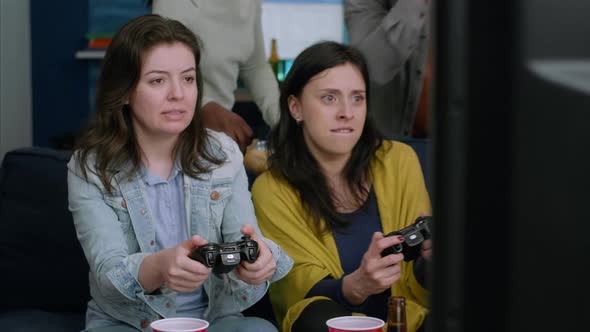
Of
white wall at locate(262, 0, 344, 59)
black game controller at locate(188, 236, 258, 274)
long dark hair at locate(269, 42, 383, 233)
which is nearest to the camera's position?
black game controller at locate(188, 236, 258, 274)

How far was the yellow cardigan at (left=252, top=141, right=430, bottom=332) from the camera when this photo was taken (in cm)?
194

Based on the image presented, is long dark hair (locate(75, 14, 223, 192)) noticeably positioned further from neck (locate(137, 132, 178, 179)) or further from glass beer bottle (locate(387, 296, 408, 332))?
glass beer bottle (locate(387, 296, 408, 332))

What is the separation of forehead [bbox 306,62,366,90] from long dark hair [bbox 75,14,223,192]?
1.09ft

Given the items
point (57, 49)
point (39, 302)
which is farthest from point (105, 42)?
point (39, 302)

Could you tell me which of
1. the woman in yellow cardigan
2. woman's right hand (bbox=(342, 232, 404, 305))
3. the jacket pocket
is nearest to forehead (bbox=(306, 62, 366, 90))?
the woman in yellow cardigan

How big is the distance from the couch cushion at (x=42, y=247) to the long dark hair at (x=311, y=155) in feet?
1.73

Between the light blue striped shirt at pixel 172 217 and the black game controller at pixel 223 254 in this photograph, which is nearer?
the black game controller at pixel 223 254

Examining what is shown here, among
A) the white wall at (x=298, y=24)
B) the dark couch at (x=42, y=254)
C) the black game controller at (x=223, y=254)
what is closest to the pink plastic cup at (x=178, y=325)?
the black game controller at (x=223, y=254)

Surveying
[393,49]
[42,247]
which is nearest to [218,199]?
[42,247]

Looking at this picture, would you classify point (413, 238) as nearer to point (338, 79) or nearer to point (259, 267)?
point (259, 267)

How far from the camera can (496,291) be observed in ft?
1.39

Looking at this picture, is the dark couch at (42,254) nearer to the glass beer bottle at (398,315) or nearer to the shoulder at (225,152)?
the shoulder at (225,152)

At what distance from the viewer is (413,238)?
156cm

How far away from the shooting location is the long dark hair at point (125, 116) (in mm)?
1822
